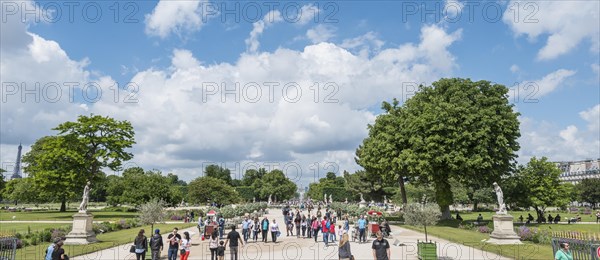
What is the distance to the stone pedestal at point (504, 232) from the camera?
23.3 metres

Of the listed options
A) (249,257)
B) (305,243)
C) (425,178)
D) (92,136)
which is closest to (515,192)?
(425,178)

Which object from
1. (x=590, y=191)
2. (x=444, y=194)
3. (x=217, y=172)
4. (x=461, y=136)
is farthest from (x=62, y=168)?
(x=590, y=191)

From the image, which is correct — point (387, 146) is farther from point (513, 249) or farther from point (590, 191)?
point (590, 191)

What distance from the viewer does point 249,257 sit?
1903 cm

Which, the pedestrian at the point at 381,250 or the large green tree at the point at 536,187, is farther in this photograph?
the large green tree at the point at 536,187

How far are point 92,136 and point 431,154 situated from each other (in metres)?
38.4

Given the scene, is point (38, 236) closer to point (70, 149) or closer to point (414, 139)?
point (70, 149)

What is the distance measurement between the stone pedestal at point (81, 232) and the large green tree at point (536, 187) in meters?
39.0

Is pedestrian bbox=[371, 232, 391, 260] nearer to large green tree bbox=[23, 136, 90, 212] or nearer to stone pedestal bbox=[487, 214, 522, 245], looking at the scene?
stone pedestal bbox=[487, 214, 522, 245]

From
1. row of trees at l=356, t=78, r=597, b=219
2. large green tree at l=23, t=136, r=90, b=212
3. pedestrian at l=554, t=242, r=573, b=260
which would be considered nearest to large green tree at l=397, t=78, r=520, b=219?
row of trees at l=356, t=78, r=597, b=219

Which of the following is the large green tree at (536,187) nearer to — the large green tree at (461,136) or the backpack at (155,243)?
the large green tree at (461,136)

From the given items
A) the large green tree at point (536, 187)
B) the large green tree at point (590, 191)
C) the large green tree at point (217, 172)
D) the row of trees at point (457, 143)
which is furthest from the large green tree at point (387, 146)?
the large green tree at point (217, 172)

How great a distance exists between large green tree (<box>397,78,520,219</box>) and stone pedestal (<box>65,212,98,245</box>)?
2477 cm

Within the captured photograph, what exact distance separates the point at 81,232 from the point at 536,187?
42525 millimetres
